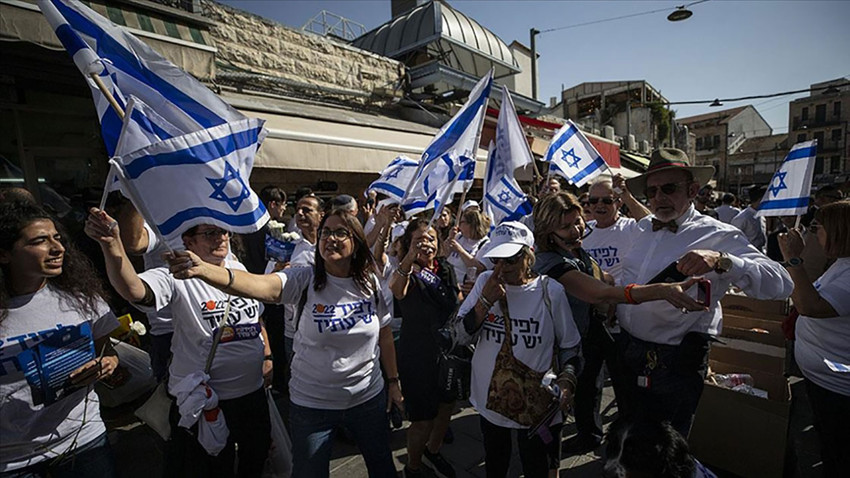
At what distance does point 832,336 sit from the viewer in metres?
2.37

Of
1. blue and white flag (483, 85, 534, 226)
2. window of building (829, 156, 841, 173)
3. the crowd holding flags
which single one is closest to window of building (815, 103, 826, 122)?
window of building (829, 156, 841, 173)

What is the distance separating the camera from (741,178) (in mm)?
43188

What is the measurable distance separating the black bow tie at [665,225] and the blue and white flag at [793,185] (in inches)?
64.0

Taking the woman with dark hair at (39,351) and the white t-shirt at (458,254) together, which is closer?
the woman with dark hair at (39,351)

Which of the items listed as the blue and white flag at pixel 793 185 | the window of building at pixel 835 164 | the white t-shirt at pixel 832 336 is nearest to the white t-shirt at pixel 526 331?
the white t-shirt at pixel 832 336

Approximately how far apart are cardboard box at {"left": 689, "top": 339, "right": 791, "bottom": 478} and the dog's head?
5.69 feet

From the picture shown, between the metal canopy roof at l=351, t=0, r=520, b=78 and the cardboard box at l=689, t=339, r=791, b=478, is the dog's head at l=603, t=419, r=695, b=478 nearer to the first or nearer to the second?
the cardboard box at l=689, t=339, r=791, b=478

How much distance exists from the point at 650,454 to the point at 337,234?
5.81ft

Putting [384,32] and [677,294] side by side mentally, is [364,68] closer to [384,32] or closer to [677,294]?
[384,32]

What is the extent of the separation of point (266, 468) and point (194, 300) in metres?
1.25

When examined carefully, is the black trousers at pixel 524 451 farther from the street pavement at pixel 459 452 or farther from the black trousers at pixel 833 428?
the black trousers at pixel 833 428

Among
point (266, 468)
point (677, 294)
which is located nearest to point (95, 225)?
point (266, 468)

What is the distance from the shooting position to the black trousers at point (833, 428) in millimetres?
2307

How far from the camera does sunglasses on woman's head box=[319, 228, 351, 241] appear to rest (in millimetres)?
2271
